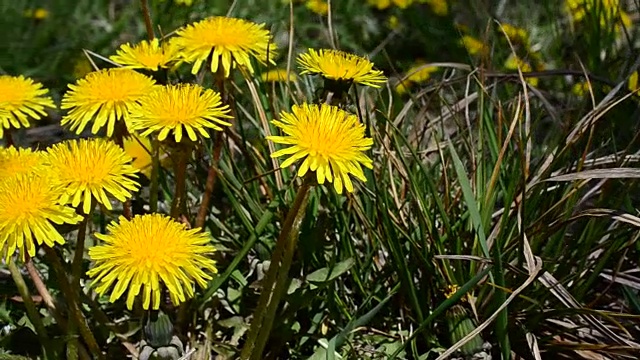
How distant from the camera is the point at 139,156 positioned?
75.7 inches

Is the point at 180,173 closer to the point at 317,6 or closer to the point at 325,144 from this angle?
the point at 325,144

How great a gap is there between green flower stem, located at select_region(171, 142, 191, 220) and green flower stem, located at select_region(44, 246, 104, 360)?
0.25m

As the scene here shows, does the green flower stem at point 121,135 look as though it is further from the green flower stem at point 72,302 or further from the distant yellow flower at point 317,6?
the distant yellow flower at point 317,6

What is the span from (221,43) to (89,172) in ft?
1.37

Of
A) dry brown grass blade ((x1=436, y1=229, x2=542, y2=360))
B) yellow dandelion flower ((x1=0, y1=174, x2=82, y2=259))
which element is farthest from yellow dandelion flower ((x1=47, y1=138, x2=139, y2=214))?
dry brown grass blade ((x1=436, y1=229, x2=542, y2=360))

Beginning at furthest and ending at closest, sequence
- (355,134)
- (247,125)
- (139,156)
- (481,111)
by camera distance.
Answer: (247,125) < (139,156) < (481,111) < (355,134)

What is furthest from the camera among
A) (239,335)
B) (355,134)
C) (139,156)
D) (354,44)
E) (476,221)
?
(354,44)

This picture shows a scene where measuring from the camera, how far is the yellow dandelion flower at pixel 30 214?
117 centimetres

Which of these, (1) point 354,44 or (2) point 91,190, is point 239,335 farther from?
(1) point 354,44

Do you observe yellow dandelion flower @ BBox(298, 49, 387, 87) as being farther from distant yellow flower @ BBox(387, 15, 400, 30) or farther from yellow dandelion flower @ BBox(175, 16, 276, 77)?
distant yellow flower @ BBox(387, 15, 400, 30)

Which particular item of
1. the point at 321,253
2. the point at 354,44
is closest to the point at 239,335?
the point at 321,253

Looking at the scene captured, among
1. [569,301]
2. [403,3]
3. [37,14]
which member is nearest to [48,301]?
[569,301]

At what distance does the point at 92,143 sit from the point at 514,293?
2.57 feet

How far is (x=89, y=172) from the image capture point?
1240mm
